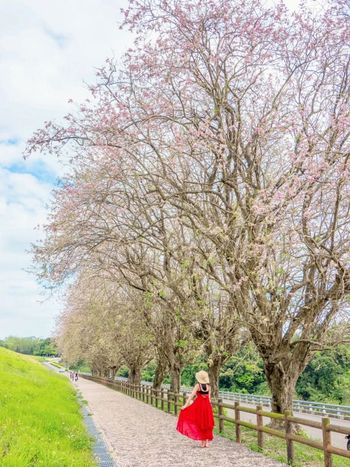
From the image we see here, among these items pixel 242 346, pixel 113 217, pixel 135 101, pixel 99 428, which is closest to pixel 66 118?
pixel 135 101

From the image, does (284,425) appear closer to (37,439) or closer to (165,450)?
(165,450)

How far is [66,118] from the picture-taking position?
12.0 m

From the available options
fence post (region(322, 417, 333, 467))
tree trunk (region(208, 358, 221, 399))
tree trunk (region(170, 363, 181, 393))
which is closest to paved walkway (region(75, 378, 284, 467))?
fence post (region(322, 417, 333, 467))

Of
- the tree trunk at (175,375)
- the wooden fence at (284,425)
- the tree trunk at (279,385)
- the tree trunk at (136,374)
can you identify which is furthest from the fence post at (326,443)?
the tree trunk at (136,374)

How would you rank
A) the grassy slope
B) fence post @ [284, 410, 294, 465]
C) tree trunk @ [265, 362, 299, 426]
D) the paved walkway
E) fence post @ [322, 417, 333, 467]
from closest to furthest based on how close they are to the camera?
the grassy slope → fence post @ [322, 417, 333, 467] → the paved walkway → fence post @ [284, 410, 294, 465] → tree trunk @ [265, 362, 299, 426]

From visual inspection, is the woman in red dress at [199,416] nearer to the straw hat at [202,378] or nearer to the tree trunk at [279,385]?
the straw hat at [202,378]

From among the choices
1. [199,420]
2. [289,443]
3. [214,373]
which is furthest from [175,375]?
[289,443]

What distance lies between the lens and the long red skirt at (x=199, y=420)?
10.9 meters

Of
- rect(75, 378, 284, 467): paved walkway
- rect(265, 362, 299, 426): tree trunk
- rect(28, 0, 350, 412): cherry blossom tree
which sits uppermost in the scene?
rect(28, 0, 350, 412): cherry blossom tree

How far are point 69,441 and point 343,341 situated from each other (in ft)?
24.6

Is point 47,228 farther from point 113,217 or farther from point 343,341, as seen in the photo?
point 343,341

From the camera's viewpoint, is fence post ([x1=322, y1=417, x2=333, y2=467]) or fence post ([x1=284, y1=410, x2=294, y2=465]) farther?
fence post ([x1=284, y1=410, x2=294, y2=465])

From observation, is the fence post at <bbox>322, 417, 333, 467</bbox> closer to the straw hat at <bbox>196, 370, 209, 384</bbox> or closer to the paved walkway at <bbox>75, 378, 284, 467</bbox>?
the paved walkway at <bbox>75, 378, 284, 467</bbox>

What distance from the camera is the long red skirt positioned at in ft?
35.7
